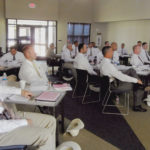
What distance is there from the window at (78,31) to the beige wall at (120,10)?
0.84 m

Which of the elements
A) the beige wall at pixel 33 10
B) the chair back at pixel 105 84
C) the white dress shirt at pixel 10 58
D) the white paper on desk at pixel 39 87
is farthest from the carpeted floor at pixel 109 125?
the beige wall at pixel 33 10

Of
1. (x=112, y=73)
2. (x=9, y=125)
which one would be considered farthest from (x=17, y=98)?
(x=112, y=73)

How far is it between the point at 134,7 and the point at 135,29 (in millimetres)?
1468

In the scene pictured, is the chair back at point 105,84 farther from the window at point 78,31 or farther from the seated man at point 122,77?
the window at point 78,31

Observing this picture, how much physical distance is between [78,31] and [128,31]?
333 centimetres

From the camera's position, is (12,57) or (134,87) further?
(12,57)

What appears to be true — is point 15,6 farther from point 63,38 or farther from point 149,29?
point 149,29

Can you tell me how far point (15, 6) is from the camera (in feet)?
37.5

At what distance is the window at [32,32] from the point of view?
12188 mm

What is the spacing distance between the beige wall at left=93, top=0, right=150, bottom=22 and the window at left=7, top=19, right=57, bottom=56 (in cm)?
276

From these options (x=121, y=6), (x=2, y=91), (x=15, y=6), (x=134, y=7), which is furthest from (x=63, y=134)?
(x=15, y=6)

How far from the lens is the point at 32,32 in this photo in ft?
41.5

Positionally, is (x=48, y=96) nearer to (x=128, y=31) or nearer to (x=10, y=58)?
(x=10, y=58)

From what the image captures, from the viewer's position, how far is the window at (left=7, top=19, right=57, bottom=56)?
40.0ft
